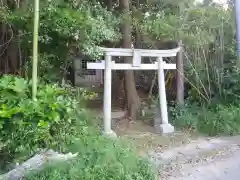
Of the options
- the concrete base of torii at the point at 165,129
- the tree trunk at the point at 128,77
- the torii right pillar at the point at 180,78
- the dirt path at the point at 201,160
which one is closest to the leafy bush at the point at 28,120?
the dirt path at the point at 201,160

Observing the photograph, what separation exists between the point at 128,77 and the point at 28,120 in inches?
191

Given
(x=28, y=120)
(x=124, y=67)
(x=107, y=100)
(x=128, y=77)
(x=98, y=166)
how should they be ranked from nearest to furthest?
(x=98, y=166) < (x=28, y=120) < (x=107, y=100) < (x=124, y=67) < (x=128, y=77)

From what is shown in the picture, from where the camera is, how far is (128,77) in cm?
945

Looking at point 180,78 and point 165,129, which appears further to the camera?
point 180,78

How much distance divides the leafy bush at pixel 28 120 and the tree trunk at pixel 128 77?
372 cm

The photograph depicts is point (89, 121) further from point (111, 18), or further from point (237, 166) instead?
point (237, 166)

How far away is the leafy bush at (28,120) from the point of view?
480 cm

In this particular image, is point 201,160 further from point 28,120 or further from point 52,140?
point 28,120

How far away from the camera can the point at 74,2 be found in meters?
6.99

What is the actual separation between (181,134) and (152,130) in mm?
694

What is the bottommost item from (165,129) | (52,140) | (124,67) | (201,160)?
(201,160)

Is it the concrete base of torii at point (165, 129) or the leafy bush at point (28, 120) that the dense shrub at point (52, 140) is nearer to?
the leafy bush at point (28, 120)

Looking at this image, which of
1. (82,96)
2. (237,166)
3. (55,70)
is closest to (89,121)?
(82,96)

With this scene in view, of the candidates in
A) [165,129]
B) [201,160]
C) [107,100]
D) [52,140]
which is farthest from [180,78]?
[52,140]
